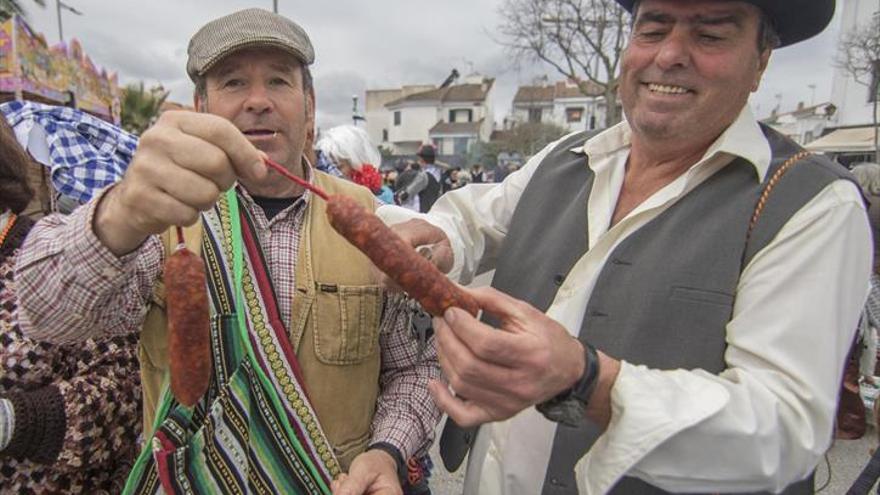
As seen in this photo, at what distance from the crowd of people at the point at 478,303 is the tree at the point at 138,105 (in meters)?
29.1

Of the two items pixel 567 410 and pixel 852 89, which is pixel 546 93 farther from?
pixel 567 410

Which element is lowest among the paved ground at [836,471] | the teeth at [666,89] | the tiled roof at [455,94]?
the paved ground at [836,471]

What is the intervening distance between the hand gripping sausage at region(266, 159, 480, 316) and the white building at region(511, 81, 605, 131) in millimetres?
58629

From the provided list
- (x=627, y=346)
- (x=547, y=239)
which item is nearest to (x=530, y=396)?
(x=627, y=346)

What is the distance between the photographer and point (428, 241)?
1.73m

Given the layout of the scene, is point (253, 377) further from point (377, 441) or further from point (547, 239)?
point (547, 239)

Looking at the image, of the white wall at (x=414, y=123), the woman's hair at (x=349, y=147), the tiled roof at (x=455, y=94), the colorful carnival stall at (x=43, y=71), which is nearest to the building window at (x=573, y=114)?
the tiled roof at (x=455, y=94)

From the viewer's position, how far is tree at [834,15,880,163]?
17.9m

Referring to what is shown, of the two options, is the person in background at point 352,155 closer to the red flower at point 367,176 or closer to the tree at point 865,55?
the red flower at point 367,176

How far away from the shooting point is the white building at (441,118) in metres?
57.1

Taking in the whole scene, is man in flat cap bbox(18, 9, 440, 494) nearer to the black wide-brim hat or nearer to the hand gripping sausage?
the hand gripping sausage

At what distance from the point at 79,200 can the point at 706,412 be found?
10.4 feet

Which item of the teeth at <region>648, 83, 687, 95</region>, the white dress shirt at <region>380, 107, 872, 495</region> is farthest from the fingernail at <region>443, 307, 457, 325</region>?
the teeth at <region>648, 83, 687, 95</region>

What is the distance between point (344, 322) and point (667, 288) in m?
0.97
